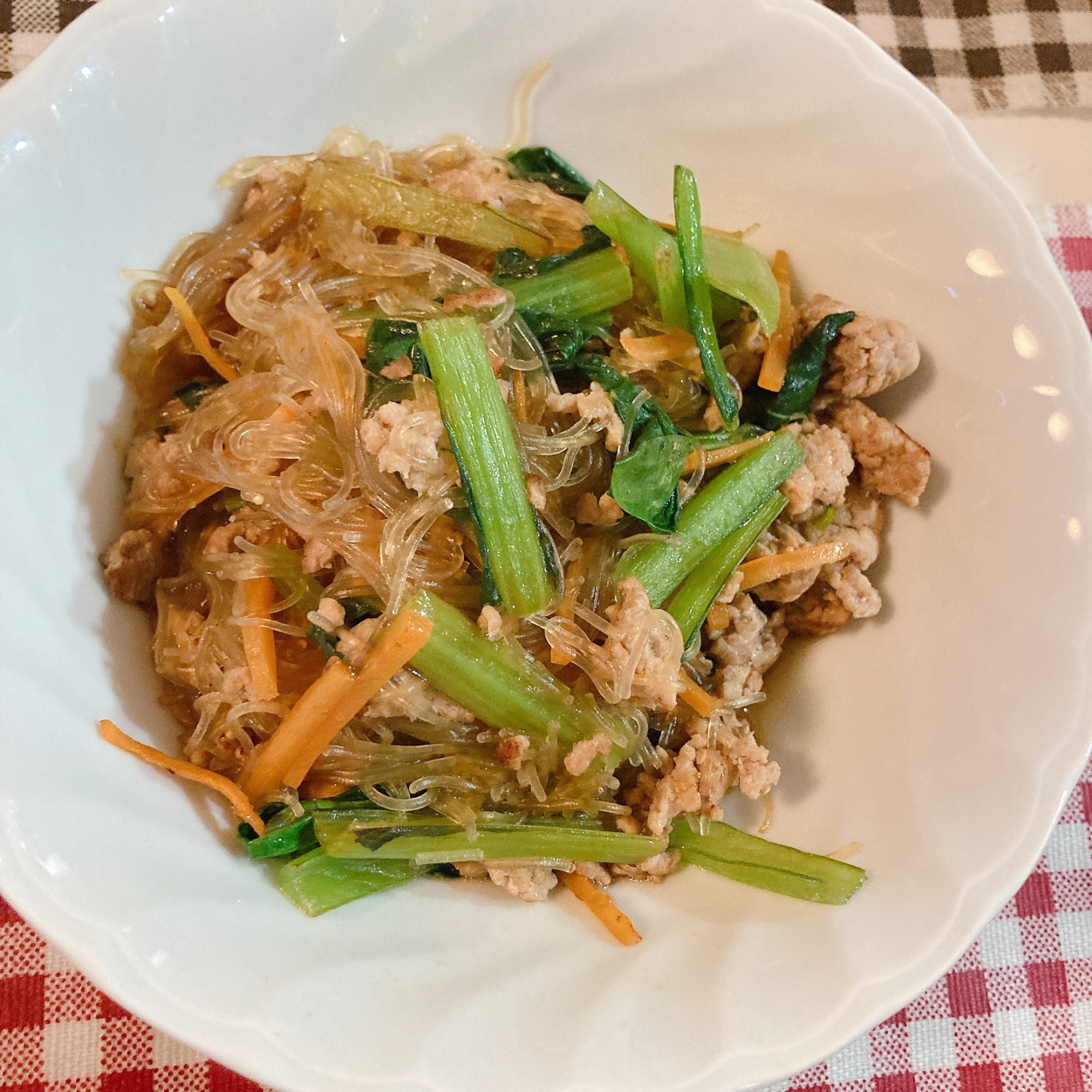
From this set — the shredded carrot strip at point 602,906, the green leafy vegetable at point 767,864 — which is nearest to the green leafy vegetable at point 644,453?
the green leafy vegetable at point 767,864

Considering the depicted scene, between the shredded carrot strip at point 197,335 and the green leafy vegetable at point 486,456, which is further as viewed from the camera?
the shredded carrot strip at point 197,335

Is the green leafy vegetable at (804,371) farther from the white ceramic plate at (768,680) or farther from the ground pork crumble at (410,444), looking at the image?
the ground pork crumble at (410,444)

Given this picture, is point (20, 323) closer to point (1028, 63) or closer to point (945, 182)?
point (945, 182)

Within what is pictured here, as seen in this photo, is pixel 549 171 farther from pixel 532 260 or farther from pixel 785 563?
pixel 785 563

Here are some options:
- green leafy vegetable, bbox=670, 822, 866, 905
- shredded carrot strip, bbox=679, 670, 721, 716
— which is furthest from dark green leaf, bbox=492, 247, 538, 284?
green leafy vegetable, bbox=670, 822, 866, 905

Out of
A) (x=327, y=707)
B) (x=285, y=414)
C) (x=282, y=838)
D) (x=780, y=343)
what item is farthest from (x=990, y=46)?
(x=282, y=838)

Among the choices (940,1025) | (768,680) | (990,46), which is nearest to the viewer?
(768,680)
